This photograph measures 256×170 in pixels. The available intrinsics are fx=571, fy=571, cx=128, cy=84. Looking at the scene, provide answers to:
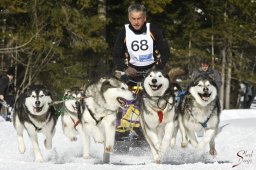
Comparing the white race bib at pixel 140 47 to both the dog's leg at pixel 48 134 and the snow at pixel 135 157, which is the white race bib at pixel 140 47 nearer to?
the snow at pixel 135 157

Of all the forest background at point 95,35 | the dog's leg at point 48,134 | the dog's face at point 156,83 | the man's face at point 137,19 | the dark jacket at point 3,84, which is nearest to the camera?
the dog's face at point 156,83

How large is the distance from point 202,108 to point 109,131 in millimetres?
1219

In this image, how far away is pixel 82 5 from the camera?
1906 centimetres

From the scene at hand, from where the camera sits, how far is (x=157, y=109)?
6273 millimetres

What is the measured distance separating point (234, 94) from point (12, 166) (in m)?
24.7

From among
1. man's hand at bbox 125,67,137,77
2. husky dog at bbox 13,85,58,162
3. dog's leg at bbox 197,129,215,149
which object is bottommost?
dog's leg at bbox 197,129,215,149

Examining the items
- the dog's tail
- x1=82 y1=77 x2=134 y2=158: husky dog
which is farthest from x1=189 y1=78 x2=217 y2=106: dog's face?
x1=82 y1=77 x2=134 y2=158: husky dog

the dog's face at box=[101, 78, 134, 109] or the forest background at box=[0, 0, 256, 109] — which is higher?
the forest background at box=[0, 0, 256, 109]

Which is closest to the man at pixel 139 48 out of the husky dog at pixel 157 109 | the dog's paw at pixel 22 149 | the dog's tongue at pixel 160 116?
the husky dog at pixel 157 109

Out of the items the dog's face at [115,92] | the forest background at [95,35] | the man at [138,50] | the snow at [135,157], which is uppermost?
the forest background at [95,35]

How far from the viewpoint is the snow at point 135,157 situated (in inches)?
215

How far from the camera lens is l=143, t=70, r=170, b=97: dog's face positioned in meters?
6.25

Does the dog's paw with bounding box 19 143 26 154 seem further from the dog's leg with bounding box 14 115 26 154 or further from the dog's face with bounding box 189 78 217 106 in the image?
the dog's face with bounding box 189 78 217 106

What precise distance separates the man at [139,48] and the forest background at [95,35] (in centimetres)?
999
